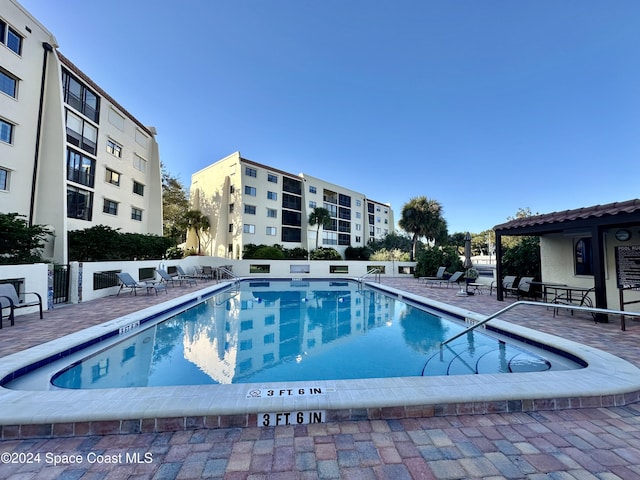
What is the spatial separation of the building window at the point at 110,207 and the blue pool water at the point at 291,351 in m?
13.3

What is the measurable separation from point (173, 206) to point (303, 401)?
33.4 meters

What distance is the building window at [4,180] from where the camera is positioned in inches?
490

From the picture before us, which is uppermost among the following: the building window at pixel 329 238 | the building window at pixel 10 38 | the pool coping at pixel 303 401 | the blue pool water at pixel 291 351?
the building window at pixel 10 38

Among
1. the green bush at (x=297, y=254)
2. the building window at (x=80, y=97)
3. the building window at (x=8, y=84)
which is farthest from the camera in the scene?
the green bush at (x=297, y=254)

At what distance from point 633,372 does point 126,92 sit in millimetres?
27443

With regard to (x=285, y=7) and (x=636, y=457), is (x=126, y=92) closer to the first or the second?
(x=285, y=7)

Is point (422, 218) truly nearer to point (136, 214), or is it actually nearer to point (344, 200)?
point (344, 200)

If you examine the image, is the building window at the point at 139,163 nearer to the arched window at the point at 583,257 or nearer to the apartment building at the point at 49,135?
the apartment building at the point at 49,135

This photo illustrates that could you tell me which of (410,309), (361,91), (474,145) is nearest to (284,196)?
(361,91)

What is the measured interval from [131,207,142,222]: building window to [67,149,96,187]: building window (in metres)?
3.95

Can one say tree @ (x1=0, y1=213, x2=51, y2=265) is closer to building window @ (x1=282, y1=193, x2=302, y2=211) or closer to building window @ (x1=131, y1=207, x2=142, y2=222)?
building window @ (x1=131, y1=207, x2=142, y2=222)

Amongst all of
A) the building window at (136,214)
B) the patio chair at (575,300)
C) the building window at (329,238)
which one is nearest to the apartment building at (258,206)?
the building window at (329,238)

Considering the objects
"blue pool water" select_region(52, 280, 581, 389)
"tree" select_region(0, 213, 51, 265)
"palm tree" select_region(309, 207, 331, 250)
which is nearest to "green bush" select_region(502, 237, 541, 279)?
"blue pool water" select_region(52, 280, 581, 389)

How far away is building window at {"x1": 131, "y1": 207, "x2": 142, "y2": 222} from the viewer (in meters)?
20.7
